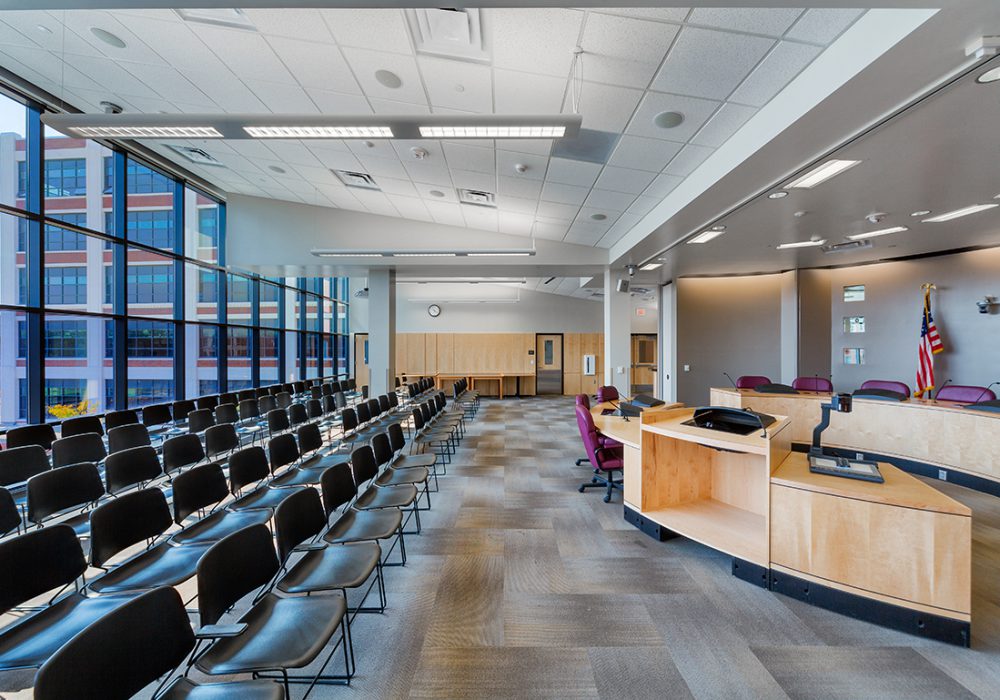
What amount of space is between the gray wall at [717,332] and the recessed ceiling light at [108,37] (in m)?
9.67

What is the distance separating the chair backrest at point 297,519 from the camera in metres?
2.10

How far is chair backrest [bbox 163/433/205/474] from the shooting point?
3521 millimetres

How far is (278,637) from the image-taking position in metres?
1.58

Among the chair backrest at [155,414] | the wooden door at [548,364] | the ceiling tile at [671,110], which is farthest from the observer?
the wooden door at [548,364]

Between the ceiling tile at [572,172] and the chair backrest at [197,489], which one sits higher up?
the ceiling tile at [572,172]

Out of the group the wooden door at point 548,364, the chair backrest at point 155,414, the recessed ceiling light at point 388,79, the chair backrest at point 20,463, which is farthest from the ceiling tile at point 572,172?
the wooden door at point 548,364

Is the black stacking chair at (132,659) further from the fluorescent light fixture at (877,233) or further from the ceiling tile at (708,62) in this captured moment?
the fluorescent light fixture at (877,233)

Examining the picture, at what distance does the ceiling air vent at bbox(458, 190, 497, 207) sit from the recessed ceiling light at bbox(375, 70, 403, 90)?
88.8 inches

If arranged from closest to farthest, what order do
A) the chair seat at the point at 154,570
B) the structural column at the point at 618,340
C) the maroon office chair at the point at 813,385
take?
the chair seat at the point at 154,570 → the maroon office chair at the point at 813,385 → the structural column at the point at 618,340

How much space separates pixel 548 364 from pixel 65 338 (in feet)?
36.3

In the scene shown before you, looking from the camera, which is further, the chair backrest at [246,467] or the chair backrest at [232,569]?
the chair backrest at [246,467]

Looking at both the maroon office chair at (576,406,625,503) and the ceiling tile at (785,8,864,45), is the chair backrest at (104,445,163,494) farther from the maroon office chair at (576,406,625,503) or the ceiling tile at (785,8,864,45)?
the ceiling tile at (785,8,864,45)

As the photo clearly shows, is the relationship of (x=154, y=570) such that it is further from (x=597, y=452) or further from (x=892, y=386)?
(x=892, y=386)

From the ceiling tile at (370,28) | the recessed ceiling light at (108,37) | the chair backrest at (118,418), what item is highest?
the recessed ceiling light at (108,37)
